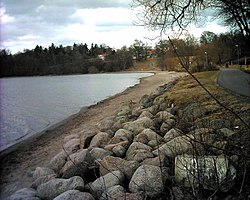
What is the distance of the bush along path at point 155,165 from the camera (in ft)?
12.7

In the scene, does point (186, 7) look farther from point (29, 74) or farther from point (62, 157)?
point (29, 74)

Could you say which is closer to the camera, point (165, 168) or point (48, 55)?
point (165, 168)

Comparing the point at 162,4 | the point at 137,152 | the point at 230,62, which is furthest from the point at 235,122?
the point at 230,62

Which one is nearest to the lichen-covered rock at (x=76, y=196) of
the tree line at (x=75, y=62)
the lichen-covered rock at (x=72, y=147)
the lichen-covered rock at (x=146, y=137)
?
the lichen-covered rock at (x=146, y=137)

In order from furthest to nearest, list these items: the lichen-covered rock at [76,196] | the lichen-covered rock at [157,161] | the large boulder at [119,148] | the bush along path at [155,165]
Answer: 1. the large boulder at [119,148]
2. the lichen-covered rock at [157,161]
3. the lichen-covered rock at [76,196]
4. the bush along path at [155,165]

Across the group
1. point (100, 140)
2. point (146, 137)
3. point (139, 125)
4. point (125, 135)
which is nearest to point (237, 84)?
point (139, 125)

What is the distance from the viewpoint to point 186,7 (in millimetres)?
8609

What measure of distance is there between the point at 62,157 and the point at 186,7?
5.24 meters

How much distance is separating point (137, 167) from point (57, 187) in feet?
5.11

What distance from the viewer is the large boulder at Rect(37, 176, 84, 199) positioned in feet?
19.3

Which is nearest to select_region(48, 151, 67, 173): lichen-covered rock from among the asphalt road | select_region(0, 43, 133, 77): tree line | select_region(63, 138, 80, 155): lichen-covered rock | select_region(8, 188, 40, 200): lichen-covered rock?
select_region(63, 138, 80, 155): lichen-covered rock

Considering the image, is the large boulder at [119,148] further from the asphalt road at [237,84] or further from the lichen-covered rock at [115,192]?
the asphalt road at [237,84]

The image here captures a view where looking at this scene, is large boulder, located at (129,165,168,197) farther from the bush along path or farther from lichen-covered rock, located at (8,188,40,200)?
lichen-covered rock, located at (8,188,40,200)

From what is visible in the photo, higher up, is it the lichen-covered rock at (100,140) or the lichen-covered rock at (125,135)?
the lichen-covered rock at (125,135)
